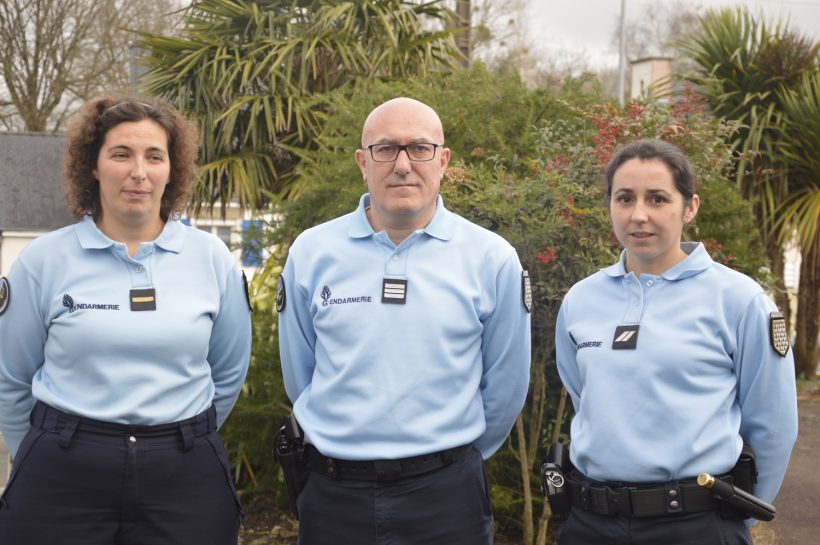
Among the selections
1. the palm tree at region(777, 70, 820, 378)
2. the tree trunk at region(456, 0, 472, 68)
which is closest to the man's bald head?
the palm tree at region(777, 70, 820, 378)

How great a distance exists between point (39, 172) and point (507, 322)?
2532 millimetres

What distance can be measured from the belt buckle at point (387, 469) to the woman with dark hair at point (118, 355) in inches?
20.3

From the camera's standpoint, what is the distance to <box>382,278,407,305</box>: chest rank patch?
3.05 meters

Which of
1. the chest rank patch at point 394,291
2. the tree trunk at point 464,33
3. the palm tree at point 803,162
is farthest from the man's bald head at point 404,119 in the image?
the tree trunk at point 464,33

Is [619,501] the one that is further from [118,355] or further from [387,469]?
[118,355]

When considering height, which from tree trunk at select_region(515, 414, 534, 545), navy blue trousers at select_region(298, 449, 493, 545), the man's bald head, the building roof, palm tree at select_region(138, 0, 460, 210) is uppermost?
palm tree at select_region(138, 0, 460, 210)

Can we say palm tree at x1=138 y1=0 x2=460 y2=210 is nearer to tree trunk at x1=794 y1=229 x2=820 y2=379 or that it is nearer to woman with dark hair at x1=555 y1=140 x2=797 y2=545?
tree trunk at x1=794 y1=229 x2=820 y2=379

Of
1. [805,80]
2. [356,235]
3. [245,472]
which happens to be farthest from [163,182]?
[805,80]

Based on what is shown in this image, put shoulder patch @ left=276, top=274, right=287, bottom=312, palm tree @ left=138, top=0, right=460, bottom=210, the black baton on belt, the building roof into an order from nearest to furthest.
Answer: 1. the black baton on belt
2. shoulder patch @ left=276, top=274, right=287, bottom=312
3. the building roof
4. palm tree @ left=138, top=0, right=460, bottom=210

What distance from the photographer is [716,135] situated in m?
5.66

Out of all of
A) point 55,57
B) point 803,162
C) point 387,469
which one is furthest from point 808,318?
point 55,57

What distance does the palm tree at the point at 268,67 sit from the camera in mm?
10766

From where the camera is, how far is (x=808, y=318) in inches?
497

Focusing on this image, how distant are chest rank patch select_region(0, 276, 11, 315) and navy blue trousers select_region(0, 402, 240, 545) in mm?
329
